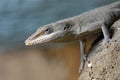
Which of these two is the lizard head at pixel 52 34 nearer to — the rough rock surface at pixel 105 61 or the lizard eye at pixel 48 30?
the lizard eye at pixel 48 30

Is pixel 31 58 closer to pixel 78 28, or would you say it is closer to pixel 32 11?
pixel 32 11

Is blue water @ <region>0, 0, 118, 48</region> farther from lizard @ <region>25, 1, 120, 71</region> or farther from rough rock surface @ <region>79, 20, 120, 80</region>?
rough rock surface @ <region>79, 20, 120, 80</region>

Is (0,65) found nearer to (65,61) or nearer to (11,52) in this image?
(11,52)

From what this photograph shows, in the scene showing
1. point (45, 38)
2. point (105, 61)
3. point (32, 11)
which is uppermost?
point (32, 11)

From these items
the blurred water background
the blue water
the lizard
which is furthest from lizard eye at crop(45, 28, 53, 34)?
the blurred water background

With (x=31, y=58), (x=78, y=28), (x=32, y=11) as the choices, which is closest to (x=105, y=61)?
(x=78, y=28)

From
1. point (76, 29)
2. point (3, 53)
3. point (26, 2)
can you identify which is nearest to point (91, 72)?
point (76, 29)
